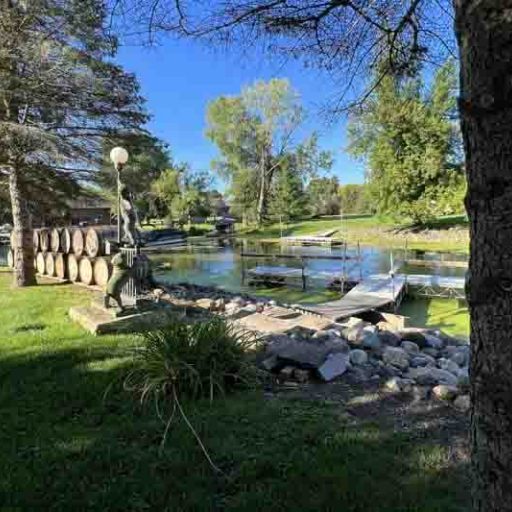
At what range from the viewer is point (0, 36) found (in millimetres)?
6945

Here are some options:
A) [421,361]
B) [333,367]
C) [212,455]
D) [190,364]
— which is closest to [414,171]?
[421,361]

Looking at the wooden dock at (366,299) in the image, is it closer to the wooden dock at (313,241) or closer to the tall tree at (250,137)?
the wooden dock at (313,241)

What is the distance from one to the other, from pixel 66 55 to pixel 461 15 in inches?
319

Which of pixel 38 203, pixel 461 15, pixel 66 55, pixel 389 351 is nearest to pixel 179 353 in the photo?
pixel 389 351

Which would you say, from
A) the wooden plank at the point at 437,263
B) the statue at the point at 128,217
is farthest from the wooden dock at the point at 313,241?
the statue at the point at 128,217

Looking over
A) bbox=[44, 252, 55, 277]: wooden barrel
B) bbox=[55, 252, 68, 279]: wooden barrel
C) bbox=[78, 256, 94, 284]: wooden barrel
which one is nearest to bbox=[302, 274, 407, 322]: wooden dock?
bbox=[78, 256, 94, 284]: wooden barrel

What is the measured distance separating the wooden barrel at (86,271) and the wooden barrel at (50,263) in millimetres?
1464

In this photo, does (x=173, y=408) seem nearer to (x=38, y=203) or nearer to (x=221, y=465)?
(x=221, y=465)

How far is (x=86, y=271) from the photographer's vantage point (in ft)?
27.4

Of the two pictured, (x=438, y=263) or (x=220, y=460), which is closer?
(x=220, y=460)

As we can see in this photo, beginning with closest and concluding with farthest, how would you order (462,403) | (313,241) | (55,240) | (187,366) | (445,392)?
(462,403) → (445,392) → (187,366) → (55,240) → (313,241)

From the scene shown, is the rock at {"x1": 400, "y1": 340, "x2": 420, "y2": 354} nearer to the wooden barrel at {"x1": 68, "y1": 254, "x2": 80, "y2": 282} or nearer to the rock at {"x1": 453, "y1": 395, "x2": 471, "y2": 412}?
the rock at {"x1": 453, "y1": 395, "x2": 471, "y2": 412}

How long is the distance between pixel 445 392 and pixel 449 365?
1.00 metres

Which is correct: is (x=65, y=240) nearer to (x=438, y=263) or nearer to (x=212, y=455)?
(x=212, y=455)
